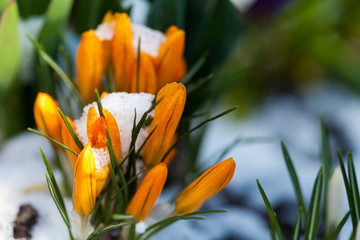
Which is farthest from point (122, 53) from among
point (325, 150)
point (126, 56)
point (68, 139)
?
point (325, 150)

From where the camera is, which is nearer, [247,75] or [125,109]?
[125,109]

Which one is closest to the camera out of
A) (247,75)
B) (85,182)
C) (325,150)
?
(85,182)

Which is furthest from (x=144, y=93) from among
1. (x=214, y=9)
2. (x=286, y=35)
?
(x=286, y=35)

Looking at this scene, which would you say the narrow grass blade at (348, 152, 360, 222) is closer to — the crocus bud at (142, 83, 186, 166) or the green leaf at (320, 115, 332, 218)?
the green leaf at (320, 115, 332, 218)

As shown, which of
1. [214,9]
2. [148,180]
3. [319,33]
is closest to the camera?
[148,180]

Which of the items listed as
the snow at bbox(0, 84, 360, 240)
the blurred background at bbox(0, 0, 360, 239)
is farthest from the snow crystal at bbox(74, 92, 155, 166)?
the blurred background at bbox(0, 0, 360, 239)

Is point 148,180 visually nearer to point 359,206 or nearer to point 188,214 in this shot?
point 188,214

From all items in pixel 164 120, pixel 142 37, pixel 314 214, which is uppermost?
pixel 142 37

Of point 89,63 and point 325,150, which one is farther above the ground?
point 89,63

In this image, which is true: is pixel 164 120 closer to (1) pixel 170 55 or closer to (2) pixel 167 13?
(1) pixel 170 55
